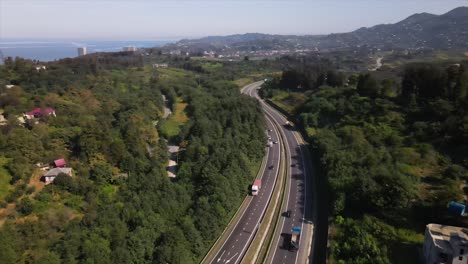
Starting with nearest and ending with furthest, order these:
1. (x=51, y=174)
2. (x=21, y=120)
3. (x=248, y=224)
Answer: (x=248, y=224) → (x=51, y=174) → (x=21, y=120)

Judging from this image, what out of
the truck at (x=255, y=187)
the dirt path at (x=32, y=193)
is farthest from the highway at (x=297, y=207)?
the dirt path at (x=32, y=193)

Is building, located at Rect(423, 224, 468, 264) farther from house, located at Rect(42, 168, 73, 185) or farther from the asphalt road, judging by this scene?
house, located at Rect(42, 168, 73, 185)

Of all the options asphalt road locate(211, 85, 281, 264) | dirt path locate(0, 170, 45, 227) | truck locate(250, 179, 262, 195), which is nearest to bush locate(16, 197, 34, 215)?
dirt path locate(0, 170, 45, 227)

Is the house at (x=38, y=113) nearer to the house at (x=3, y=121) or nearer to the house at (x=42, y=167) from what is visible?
the house at (x=3, y=121)

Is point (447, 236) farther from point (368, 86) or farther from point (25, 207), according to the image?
point (368, 86)

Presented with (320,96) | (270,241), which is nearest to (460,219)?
(270,241)

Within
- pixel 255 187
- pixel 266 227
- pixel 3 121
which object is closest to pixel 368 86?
pixel 255 187
